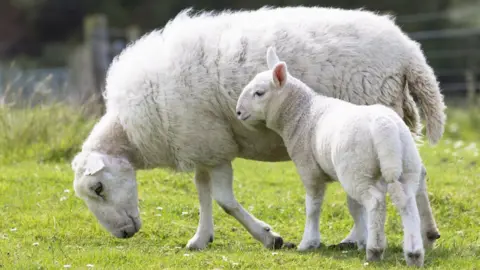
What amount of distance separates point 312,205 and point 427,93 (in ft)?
4.09

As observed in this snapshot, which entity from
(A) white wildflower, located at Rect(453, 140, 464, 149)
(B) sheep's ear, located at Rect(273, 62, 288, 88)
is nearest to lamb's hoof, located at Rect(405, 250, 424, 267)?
(B) sheep's ear, located at Rect(273, 62, 288, 88)

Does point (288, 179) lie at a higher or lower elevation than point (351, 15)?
lower

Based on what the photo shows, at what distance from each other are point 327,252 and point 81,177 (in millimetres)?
1940

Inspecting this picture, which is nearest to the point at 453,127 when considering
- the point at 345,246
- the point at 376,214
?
the point at 345,246

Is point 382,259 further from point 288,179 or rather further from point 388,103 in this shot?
point 288,179

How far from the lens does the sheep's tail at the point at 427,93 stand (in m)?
7.41

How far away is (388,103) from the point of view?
24.1 feet

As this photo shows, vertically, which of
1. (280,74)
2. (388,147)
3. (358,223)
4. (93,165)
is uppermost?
(280,74)

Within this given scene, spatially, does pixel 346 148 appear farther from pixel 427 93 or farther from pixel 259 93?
pixel 427 93

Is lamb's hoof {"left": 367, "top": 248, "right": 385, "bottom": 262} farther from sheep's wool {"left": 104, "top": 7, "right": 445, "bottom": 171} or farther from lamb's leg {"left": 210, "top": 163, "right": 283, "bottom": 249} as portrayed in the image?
sheep's wool {"left": 104, "top": 7, "right": 445, "bottom": 171}

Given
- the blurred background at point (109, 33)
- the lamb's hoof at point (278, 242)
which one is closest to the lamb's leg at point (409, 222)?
the lamb's hoof at point (278, 242)

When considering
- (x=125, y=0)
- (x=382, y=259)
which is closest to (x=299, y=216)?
(x=382, y=259)

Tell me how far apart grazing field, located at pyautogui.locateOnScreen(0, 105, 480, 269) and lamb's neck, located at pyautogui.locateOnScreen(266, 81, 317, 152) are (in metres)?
0.86

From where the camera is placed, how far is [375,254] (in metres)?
6.37
